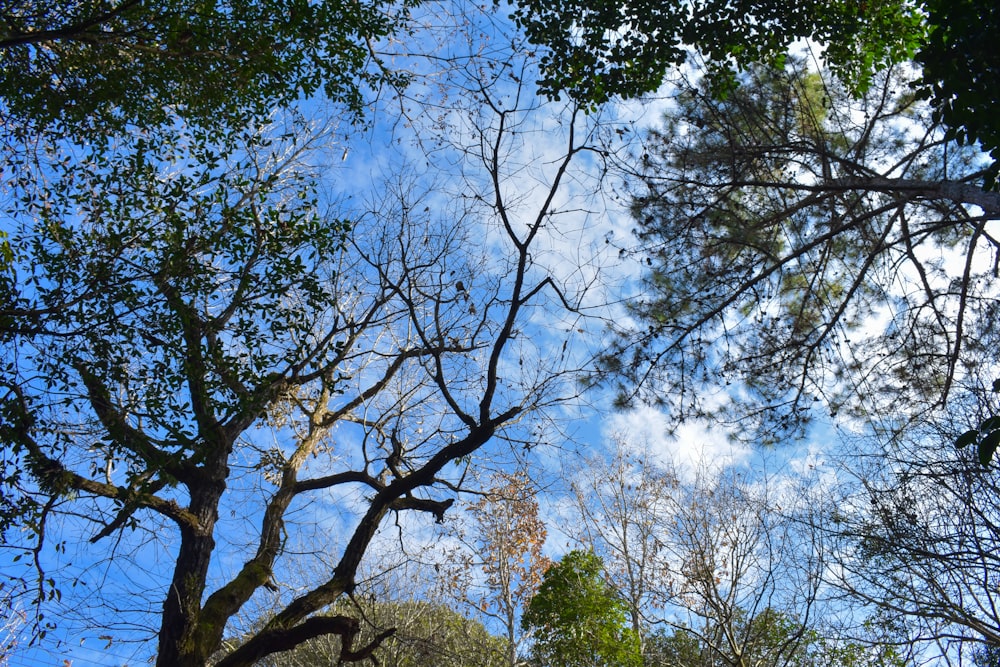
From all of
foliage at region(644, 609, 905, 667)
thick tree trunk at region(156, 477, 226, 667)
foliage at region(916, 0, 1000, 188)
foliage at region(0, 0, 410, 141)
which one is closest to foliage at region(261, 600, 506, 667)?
foliage at region(644, 609, 905, 667)

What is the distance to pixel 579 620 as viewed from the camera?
1078cm

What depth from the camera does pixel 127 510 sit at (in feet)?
14.9

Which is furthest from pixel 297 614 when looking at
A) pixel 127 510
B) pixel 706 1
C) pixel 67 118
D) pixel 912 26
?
pixel 912 26

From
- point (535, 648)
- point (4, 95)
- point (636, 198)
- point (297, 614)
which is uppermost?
point (4, 95)

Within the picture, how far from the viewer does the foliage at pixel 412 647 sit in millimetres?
12039

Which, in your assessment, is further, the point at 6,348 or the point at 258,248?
the point at 258,248

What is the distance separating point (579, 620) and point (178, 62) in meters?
9.59

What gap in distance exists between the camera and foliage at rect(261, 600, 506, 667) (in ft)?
39.5

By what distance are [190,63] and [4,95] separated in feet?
5.00

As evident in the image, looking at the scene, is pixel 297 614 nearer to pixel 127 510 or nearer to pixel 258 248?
pixel 127 510

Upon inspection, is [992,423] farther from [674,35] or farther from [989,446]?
[674,35]

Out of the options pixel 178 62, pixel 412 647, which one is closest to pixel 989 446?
pixel 178 62

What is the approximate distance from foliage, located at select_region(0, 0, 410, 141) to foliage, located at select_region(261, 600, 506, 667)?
901 cm

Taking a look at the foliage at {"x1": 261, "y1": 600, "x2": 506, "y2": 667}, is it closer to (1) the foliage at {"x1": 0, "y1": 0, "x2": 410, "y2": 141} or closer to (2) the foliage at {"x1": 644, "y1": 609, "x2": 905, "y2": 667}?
(2) the foliage at {"x1": 644, "y1": 609, "x2": 905, "y2": 667}
